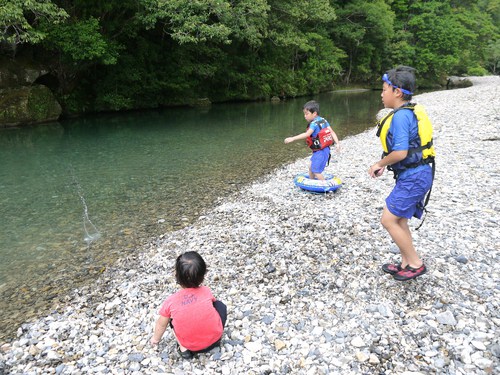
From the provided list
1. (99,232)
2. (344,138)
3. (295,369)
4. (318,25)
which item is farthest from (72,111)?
(318,25)

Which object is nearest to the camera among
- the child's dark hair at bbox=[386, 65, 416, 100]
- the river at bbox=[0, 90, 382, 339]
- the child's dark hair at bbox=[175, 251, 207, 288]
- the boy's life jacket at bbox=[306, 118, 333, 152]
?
the child's dark hair at bbox=[175, 251, 207, 288]

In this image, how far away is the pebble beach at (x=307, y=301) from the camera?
3.97 metres

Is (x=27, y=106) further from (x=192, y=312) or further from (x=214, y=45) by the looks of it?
(x=192, y=312)

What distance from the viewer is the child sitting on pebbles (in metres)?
3.90

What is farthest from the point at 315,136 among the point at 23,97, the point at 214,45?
the point at 214,45

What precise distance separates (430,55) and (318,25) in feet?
70.5

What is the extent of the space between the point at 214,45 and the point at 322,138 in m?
28.7

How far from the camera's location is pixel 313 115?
27.7 feet

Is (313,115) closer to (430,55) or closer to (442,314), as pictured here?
(442,314)

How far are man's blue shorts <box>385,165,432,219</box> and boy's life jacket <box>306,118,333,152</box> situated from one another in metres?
4.07

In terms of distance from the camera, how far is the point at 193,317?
3957mm

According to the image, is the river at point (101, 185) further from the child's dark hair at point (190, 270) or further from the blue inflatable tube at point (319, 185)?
the child's dark hair at point (190, 270)

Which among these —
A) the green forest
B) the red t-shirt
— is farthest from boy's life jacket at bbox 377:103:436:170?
the green forest

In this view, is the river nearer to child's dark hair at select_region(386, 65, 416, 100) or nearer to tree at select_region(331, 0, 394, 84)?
child's dark hair at select_region(386, 65, 416, 100)
